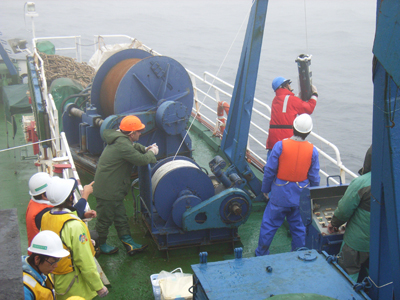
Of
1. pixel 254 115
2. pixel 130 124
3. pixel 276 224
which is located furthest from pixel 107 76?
pixel 254 115

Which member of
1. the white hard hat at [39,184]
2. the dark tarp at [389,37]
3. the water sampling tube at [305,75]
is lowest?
the white hard hat at [39,184]

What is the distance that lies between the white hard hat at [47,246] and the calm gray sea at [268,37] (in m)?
5.19

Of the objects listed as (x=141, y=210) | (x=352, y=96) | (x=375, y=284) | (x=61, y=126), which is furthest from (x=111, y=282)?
(x=352, y=96)

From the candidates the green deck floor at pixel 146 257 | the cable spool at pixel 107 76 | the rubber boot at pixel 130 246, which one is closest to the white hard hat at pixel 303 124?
the green deck floor at pixel 146 257

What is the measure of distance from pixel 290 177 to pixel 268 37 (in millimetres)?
35934

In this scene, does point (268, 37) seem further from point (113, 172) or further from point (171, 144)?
point (113, 172)

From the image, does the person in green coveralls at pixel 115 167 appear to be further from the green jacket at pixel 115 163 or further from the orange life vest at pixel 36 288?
the orange life vest at pixel 36 288

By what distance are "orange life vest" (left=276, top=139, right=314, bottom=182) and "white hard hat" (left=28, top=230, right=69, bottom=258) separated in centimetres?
273

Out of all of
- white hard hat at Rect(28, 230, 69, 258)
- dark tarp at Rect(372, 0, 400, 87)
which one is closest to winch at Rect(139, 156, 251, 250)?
→ white hard hat at Rect(28, 230, 69, 258)

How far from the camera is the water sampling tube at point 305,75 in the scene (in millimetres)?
5875

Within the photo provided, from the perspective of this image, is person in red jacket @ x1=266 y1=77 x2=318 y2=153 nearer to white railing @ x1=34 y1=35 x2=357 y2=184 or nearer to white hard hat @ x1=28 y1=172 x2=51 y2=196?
white railing @ x1=34 y1=35 x2=357 y2=184

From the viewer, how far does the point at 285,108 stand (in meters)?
6.11

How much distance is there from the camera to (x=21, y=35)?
34.9m

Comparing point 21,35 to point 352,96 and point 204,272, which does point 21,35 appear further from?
point 204,272
